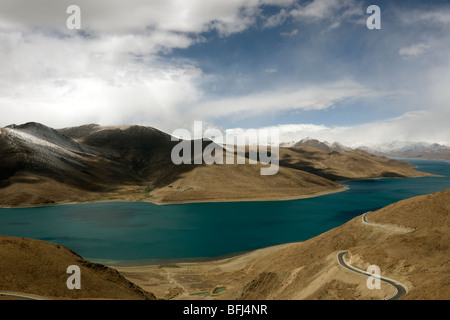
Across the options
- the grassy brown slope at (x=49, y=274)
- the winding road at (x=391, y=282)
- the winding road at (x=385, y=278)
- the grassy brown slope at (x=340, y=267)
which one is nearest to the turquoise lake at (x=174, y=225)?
the grassy brown slope at (x=340, y=267)

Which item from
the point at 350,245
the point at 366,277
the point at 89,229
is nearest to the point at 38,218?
the point at 89,229

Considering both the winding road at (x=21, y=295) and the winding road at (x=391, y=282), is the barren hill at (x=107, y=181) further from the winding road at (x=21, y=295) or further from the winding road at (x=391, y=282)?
the winding road at (x=21, y=295)

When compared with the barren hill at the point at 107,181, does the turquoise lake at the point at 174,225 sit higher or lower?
lower

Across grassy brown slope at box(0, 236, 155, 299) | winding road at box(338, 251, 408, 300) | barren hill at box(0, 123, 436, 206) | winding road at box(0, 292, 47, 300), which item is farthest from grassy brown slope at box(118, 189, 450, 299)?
barren hill at box(0, 123, 436, 206)

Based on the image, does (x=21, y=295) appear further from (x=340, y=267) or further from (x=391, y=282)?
(x=391, y=282)
